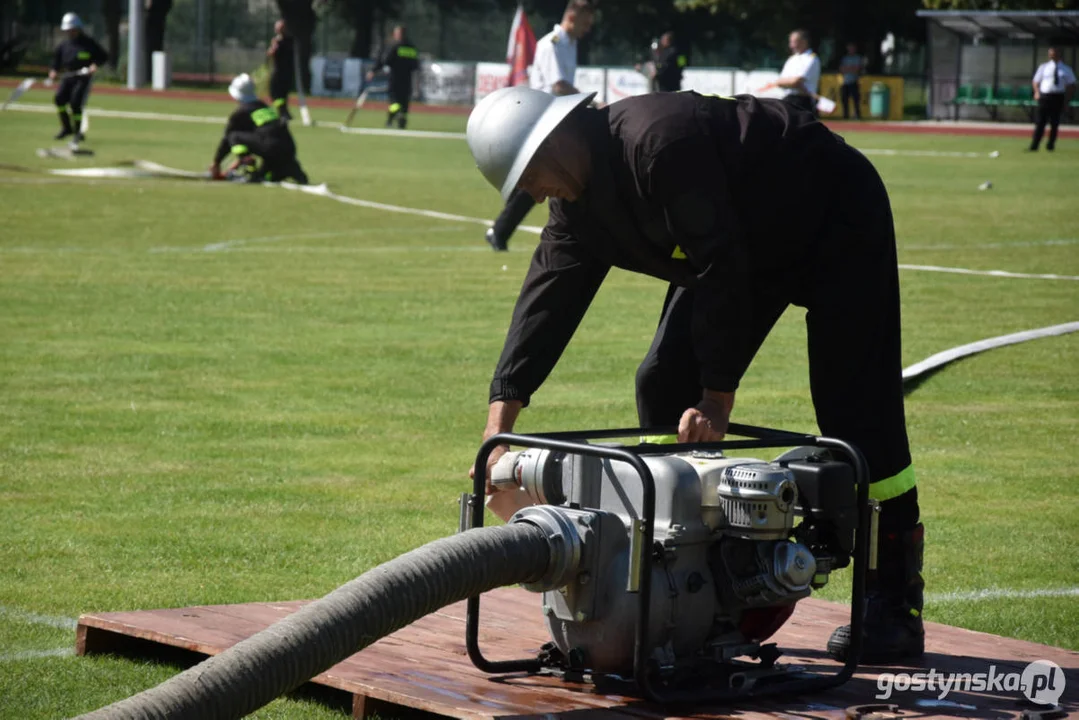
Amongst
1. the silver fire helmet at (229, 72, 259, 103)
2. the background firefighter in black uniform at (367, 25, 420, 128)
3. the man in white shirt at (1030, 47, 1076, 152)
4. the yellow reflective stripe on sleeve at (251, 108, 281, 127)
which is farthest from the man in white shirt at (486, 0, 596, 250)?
→ the background firefighter in black uniform at (367, 25, 420, 128)

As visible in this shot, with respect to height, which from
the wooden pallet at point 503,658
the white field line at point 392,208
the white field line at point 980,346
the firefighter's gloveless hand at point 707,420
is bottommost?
the white field line at point 392,208

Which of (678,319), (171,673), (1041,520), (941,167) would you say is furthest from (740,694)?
(941,167)

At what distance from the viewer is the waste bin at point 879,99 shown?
53219 mm

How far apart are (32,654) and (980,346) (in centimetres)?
726

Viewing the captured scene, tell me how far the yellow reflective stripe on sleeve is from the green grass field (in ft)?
11.6

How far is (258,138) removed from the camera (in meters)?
23.1

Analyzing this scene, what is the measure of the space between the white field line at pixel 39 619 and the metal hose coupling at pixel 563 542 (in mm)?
1728

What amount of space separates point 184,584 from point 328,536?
78 cm

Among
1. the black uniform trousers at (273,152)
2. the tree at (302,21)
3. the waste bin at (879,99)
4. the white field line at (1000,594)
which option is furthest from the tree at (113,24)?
the white field line at (1000,594)

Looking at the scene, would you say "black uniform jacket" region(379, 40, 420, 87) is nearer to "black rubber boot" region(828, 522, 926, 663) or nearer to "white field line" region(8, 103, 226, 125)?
"white field line" region(8, 103, 226, 125)

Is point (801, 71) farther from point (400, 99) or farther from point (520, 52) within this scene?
point (400, 99)

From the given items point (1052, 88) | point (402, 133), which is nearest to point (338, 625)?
point (1052, 88)

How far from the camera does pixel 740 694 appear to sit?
423cm

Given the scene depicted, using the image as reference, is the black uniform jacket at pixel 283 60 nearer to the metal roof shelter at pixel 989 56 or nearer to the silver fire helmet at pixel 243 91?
the silver fire helmet at pixel 243 91
